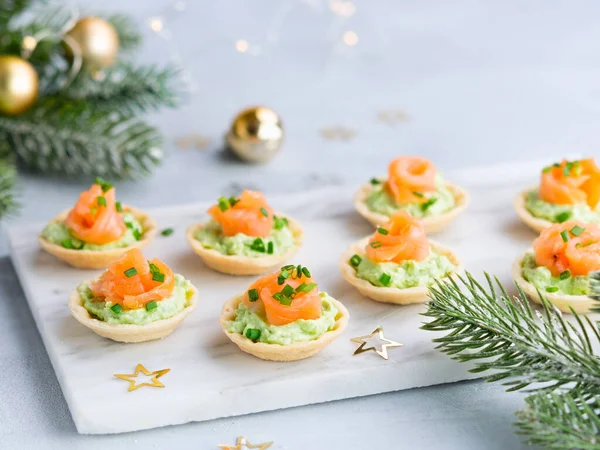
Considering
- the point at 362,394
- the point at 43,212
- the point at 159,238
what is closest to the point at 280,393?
the point at 362,394

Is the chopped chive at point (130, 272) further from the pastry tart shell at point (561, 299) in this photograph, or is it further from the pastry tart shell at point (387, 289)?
the pastry tart shell at point (561, 299)

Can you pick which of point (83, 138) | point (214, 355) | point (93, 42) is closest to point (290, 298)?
point (214, 355)

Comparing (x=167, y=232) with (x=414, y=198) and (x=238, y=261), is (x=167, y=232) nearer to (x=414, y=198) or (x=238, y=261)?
(x=238, y=261)

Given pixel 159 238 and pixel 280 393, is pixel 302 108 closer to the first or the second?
pixel 159 238

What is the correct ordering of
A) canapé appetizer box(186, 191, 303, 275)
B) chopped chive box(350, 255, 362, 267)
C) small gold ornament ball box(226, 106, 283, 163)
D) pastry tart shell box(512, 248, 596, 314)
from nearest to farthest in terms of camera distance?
pastry tart shell box(512, 248, 596, 314) < chopped chive box(350, 255, 362, 267) < canapé appetizer box(186, 191, 303, 275) < small gold ornament ball box(226, 106, 283, 163)

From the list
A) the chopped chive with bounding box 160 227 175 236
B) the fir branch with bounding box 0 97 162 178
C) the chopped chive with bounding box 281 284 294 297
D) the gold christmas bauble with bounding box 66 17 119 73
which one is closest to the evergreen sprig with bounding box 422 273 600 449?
the chopped chive with bounding box 281 284 294 297

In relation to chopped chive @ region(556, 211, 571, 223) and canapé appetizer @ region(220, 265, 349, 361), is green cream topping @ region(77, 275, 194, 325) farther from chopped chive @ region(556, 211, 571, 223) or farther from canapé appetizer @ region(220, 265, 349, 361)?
chopped chive @ region(556, 211, 571, 223)

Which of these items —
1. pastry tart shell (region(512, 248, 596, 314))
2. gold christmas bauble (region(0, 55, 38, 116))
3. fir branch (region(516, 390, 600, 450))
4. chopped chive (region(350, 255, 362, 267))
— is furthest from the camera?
gold christmas bauble (region(0, 55, 38, 116))

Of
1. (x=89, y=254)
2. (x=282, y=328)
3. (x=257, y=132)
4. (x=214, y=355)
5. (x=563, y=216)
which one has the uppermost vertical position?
(x=563, y=216)
